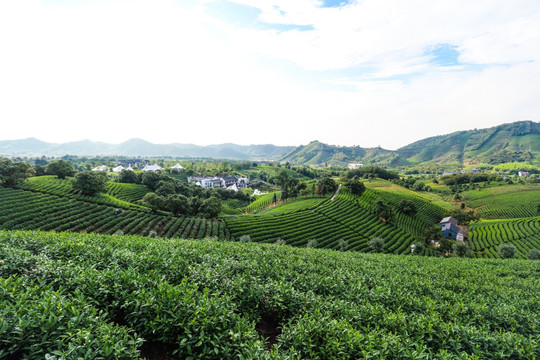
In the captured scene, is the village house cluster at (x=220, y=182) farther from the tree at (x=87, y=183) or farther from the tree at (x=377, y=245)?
the tree at (x=377, y=245)

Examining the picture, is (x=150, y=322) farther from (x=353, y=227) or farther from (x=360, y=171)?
(x=360, y=171)

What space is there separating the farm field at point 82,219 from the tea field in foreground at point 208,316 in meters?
26.0

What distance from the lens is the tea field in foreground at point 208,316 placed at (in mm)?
4273

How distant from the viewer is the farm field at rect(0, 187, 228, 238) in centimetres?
2988

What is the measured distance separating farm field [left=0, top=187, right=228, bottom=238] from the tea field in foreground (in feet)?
85.4

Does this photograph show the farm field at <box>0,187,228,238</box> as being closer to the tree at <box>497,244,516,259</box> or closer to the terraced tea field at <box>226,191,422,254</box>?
the terraced tea field at <box>226,191,422,254</box>

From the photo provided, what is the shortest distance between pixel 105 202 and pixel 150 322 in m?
44.8

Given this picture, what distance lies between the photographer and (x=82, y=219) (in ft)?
108

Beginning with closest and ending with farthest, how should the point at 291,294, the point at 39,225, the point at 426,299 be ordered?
1. the point at 291,294
2. the point at 426,299
3. the point at 39,225

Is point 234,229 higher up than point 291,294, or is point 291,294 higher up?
point 291,294

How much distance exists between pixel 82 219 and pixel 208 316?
126ft

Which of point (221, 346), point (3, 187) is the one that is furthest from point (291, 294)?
point (3, 187)

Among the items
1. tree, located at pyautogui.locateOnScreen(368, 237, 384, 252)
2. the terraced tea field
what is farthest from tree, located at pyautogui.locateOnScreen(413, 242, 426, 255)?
tree, located at pyautogui.locateOnScreen(368, 237, 384, 252)

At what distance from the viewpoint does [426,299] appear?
858 cm
